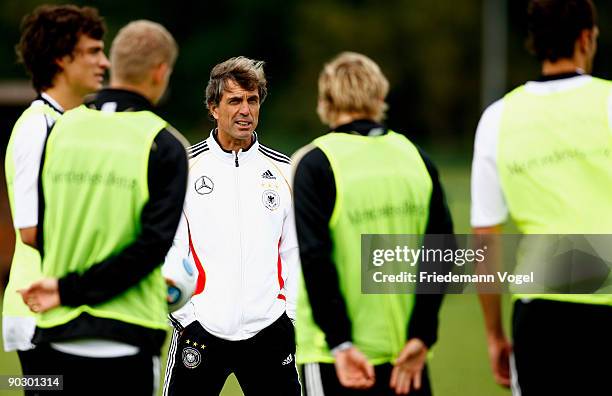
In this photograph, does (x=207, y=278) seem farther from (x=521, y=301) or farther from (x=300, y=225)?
(x=521, y=301)

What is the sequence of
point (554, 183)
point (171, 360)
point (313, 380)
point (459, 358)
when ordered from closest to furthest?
point (554, 183) → point (313, 380) → point (171, 360) → point (459, 358)

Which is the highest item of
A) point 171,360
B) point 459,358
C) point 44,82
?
point 44,82

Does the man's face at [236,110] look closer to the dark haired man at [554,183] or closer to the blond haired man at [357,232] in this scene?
the blond haired man at [357,232]

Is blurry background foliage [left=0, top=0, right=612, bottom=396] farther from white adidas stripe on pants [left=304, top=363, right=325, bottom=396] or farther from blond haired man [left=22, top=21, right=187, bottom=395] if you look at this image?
blond haired man [left=22, top=21, right=187, bottom=395]

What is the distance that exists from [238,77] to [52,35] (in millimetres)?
907

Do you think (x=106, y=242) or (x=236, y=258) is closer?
(x=106, y=242)

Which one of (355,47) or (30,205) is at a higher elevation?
(30,205)

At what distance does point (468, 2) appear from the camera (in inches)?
1890

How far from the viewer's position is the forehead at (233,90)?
5125mm

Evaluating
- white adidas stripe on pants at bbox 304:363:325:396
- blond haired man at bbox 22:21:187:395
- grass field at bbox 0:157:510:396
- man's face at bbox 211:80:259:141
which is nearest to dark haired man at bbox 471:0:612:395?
white adidas stripe on pants at bbox 304:363:325:396

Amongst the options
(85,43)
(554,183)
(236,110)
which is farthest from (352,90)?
(85,43)

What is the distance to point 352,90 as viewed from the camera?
414 cm

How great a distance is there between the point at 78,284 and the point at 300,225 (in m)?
0.82

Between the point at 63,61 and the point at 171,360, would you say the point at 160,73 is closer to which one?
the point at 63,61
